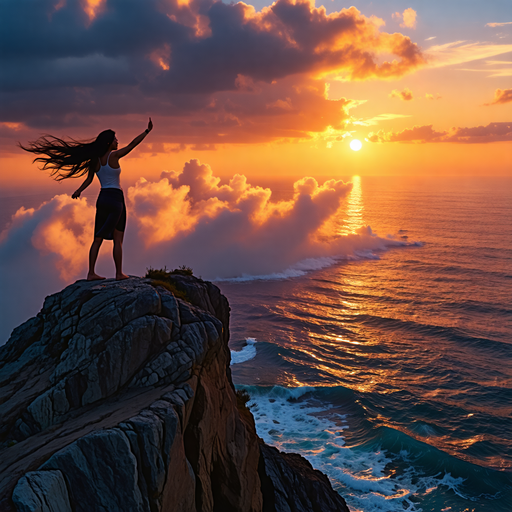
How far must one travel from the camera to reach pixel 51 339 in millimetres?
9930

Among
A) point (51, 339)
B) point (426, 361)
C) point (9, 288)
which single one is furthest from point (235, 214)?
point (51, 339)

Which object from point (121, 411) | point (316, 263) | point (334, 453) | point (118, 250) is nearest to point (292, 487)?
point (121, 411)

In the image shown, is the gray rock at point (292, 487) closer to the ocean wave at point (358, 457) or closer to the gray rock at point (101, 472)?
the gray rock at point (101, 472)

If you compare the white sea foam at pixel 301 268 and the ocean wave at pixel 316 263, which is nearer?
the white sea foam at pixel 301 268

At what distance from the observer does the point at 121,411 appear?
25.6 ft

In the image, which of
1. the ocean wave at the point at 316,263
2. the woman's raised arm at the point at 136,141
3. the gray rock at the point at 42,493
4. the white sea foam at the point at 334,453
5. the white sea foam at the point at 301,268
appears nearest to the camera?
the gray rock at the point at 42,493

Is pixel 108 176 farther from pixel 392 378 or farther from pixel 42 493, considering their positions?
pixel 392 378

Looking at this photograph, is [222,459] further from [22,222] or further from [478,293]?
[22,222]

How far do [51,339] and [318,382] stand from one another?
36838 millimetres

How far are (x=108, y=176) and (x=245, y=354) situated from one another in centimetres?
4349

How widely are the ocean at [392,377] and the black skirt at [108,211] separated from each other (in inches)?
923

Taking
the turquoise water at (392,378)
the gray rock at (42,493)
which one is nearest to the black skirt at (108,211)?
the gray rock at (42,493)

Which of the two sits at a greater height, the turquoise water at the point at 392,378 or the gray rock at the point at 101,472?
the gray rock at the point at 101,472

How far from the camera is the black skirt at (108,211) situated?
35.5 feet
